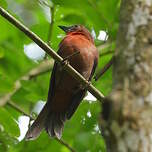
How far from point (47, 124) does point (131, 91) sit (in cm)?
293

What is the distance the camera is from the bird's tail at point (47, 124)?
14.5 feet

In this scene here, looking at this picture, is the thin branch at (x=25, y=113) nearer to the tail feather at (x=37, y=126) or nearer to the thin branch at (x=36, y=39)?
the tail feather at (x=37, y=126)

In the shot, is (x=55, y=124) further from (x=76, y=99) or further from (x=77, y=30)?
(x=77, y=30)

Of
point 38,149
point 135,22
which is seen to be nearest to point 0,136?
point 38,149

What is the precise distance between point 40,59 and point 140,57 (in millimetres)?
3535

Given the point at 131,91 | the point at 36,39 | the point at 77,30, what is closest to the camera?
the point at 131,91

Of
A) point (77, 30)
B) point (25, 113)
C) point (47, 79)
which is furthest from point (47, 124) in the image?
point (77, 30)

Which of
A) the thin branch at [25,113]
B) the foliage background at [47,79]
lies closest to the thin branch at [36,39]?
the foliage background at [47,79]

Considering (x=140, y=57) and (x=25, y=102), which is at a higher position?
(x=140, y=57)

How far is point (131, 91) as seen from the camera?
6.34 feet

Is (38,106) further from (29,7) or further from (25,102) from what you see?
(29,7)

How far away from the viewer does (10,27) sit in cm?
459

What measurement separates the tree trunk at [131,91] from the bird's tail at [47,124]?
2381 mm

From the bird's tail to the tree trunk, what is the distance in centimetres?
238
